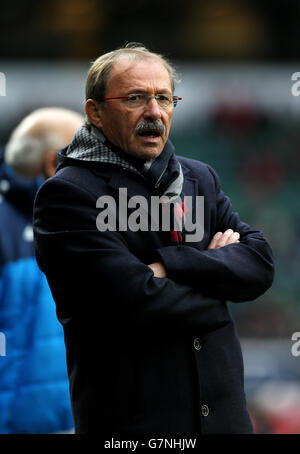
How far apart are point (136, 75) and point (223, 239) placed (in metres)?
0.58

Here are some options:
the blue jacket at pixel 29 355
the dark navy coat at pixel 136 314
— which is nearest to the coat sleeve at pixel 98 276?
the dark navy coat at pixel 136 314

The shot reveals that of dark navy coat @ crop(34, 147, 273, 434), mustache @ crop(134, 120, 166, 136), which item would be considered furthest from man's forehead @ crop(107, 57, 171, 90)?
dark navy coat @ crop(34, 147, 273, 434)

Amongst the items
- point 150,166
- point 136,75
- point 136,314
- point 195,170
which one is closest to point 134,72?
point 136,75

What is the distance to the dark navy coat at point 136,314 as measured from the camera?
2234 millimetres

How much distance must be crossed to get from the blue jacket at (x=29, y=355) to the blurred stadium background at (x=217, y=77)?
7.84 meters

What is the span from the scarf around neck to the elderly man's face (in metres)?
0.03

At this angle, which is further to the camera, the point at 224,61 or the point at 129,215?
the point at 224,61

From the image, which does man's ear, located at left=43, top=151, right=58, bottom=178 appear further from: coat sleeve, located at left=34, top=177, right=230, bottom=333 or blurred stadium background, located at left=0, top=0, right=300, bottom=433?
blurred stadium background, located at left=0, top=0, right=300, bottom=433

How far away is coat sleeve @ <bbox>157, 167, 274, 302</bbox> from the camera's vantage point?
2.31m

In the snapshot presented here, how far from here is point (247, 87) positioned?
467 inches

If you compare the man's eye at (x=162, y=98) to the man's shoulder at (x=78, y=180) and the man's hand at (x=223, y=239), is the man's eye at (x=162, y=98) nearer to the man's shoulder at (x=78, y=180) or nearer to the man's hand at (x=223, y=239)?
the man's shoulder at (x=78, y=180)
